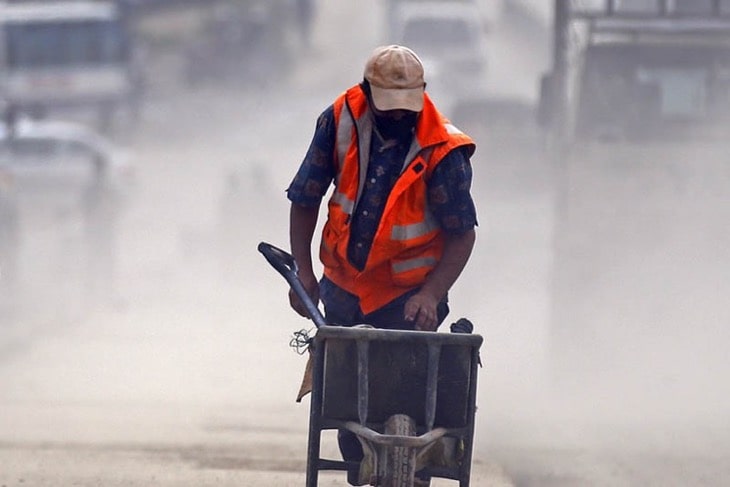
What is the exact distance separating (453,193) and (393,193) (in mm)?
180

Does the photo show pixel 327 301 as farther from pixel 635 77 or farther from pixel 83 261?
pixel 83 261

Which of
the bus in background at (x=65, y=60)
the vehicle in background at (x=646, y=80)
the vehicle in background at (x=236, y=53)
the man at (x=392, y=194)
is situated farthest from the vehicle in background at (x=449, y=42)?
the man at (x=392, y=194)

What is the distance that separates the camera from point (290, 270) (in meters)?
5.04

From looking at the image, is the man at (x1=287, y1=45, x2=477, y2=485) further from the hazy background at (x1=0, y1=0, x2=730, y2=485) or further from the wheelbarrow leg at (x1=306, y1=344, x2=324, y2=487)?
the hazy background at (x1=0, y1=0, x2=730, y2=485)

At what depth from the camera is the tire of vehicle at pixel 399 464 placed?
4590 mm

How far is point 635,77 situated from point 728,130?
2.31ft

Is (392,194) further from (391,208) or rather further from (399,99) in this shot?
(399,99)

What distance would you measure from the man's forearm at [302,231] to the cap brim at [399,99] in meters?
0.49

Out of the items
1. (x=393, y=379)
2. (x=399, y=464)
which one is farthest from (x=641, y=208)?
(x=399, y=464)

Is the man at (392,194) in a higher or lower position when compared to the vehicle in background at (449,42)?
lower

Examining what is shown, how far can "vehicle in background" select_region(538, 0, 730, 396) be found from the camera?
9.97 m

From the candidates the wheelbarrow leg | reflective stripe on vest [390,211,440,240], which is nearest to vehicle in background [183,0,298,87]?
reflective stripe on vest [390,211,440,240]

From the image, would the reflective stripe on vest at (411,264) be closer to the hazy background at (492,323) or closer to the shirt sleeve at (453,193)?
the shirt sleeve at (453,193)

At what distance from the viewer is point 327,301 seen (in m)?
5.34
